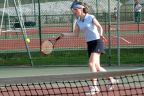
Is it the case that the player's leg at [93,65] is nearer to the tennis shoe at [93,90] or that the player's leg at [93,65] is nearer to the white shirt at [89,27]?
the tennis shoe at [93,90]

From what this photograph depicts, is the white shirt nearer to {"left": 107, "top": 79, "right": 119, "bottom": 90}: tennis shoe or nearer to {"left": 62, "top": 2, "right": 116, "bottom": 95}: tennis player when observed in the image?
{"left": 62, "top": 2, "right": 116, "bottom": 95}: tennis player

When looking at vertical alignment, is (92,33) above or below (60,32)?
above

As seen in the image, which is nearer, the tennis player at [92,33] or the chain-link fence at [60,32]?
the tennis player at [92,33]

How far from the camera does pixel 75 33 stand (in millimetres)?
7961

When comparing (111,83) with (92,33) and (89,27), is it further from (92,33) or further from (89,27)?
(89,27)

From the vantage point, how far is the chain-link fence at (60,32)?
12180 millimetres

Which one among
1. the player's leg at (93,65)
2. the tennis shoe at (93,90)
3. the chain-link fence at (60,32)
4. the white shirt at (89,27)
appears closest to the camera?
the tennis shoe at (93,90)

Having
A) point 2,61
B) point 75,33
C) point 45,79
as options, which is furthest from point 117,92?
point 2,61

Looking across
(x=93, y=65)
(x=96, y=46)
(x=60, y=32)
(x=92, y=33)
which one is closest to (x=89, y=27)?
(x=92, y=33)

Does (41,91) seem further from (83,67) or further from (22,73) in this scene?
(83,67)

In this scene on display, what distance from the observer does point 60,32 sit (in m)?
16.3

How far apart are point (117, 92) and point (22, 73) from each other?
3.19 meters

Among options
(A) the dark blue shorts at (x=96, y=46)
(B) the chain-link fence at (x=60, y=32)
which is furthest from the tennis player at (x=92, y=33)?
(B) the chain-link fence at (x=60, y=32)

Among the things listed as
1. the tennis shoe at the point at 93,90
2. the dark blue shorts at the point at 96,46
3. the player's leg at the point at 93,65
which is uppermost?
the dark blue shorts at the point at 96,46
